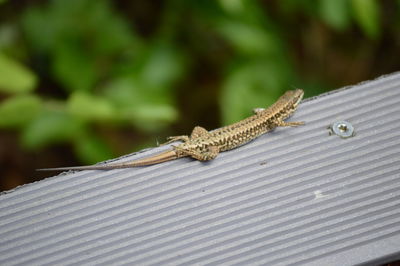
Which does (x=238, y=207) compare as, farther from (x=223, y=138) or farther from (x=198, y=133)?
(x=198, y=133)

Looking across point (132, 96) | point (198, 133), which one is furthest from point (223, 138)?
point (132, 96)

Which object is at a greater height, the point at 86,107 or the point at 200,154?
Result: the point at 86,107

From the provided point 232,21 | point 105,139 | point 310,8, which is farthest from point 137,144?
point 310,8

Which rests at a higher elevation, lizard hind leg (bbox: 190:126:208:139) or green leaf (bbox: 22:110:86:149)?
green leaf (bbox: 22:110:86:149)

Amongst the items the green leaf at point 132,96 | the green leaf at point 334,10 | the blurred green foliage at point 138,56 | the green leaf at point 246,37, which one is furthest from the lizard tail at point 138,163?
the green leaf at point 334,10

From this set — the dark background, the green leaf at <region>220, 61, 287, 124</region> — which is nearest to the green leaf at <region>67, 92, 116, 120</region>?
the dark background

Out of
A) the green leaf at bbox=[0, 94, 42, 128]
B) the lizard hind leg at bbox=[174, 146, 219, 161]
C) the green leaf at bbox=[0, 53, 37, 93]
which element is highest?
the green leaf at bbox=[0, 53, 37, 93]

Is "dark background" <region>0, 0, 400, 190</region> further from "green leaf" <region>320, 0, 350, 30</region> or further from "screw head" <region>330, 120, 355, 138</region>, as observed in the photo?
"screw head" <region>330, 120, 355, 138</region>
